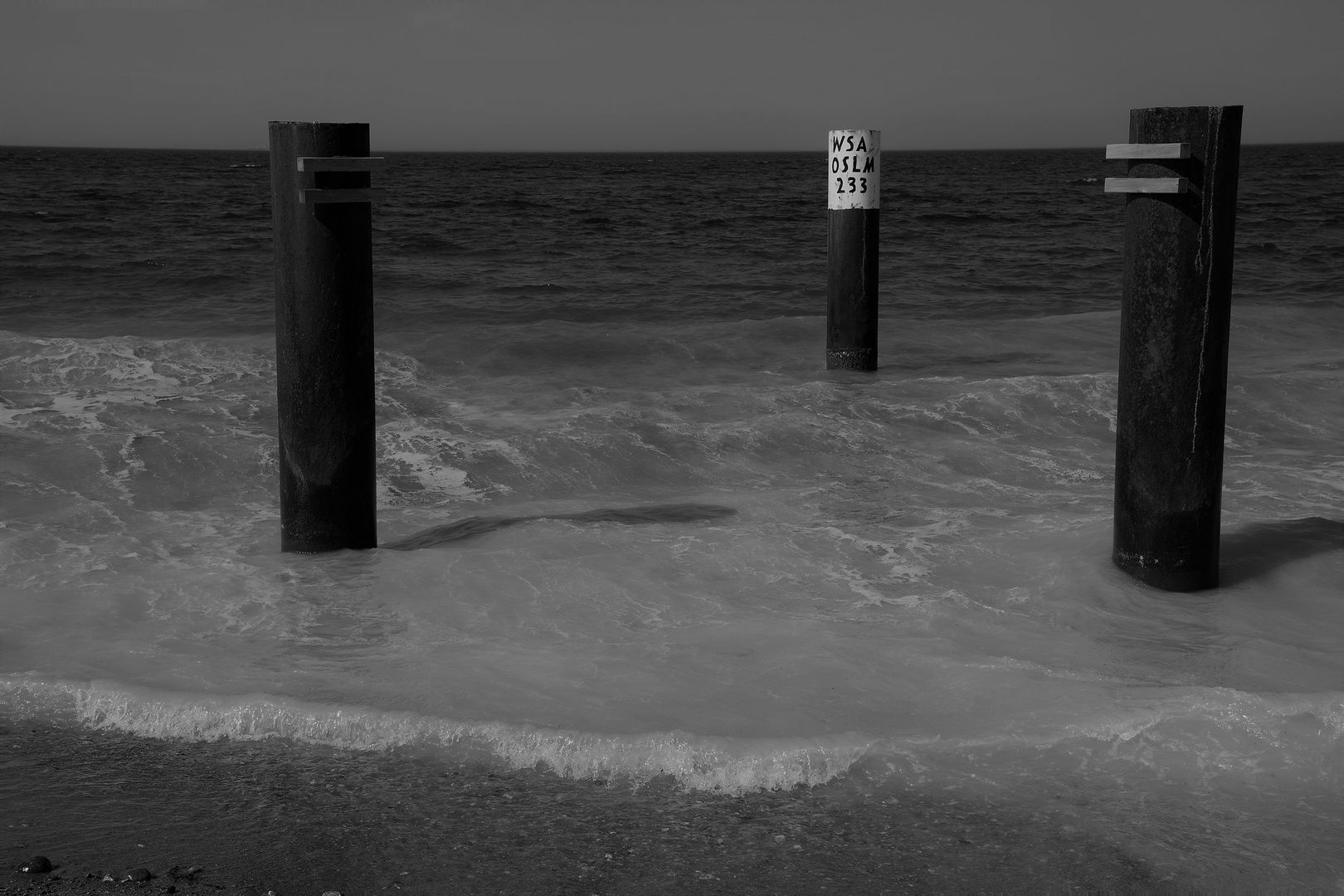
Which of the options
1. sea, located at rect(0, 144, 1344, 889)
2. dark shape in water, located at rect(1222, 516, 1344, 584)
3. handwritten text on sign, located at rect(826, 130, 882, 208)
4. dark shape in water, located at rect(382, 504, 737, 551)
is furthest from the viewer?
handwritten text on sign, located at rect(826, 130, 882, 208)

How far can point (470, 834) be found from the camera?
2902 millimetres

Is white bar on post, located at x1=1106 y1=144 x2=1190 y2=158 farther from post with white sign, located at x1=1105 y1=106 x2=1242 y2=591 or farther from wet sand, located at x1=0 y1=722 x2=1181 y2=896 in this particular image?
wet sand, located at x1=0 y1=722 x2=1181 y2=896

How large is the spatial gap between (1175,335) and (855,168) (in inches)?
180

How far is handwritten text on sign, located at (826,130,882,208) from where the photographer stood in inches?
340

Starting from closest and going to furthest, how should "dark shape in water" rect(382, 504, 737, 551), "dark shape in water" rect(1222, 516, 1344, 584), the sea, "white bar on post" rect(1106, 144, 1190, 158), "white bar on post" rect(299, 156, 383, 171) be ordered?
the sea < "white bar on post" rect(1106, 144, 1190, 158) < "white bar on post" rect(299, 156, 383, 171) < "dark shape in water" rect(1222, 516, 1344, 584) < "dark shape in water" rect(382, 504, 737, 551)

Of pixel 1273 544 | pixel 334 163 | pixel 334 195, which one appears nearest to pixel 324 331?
pixel 334 195

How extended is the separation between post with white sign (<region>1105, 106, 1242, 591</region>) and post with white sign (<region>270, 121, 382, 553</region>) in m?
2.57

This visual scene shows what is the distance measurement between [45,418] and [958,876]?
622cm

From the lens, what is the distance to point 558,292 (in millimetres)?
15617

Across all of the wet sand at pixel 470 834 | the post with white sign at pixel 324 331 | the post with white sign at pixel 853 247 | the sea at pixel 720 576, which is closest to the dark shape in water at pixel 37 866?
the wet sand at pixel 470 834

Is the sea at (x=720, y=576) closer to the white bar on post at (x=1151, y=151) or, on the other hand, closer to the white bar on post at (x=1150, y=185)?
the white bar on post at (x=1150, y=185)

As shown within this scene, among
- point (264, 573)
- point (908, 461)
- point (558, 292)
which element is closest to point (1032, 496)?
point (908, 461)

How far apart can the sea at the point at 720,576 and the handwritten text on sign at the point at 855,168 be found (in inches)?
47.8

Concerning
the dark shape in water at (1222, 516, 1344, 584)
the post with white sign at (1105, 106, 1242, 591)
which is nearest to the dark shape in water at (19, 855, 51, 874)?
the post with white sign at (1105, 106, 1242, 591)
